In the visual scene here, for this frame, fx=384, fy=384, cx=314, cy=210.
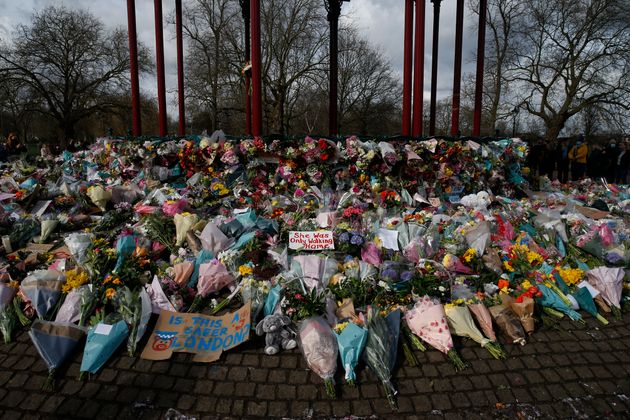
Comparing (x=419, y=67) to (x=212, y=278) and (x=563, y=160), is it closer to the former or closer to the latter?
(x=212, y=278)

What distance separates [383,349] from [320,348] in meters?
0.49

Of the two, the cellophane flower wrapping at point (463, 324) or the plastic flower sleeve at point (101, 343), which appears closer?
the plastic flower sleeve at point (101, 343)

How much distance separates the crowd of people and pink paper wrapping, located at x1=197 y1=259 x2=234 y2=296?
11.2m

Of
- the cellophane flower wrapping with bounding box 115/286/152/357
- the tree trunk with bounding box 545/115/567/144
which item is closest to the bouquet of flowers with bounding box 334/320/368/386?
the cellophane flower wrapping with bounding box 115/286/152/357

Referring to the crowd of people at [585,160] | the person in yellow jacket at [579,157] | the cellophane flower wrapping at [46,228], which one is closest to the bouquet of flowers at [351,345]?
the cellophane flower wrapping at [46,228]

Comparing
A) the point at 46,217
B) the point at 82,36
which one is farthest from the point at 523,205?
the point at 82,36

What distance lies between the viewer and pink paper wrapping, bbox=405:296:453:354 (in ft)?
10.4

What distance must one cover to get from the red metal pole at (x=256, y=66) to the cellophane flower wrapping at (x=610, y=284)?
211 inches

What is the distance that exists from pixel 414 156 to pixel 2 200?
22.5 feet

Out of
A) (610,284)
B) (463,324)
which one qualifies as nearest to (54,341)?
(463,324)

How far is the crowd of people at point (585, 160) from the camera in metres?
12.3

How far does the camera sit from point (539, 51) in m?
24.8

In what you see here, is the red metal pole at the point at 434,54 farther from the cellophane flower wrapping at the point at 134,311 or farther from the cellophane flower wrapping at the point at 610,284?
the cellophane flower wrapping at the point at 134,311

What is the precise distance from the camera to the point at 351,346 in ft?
9.58
